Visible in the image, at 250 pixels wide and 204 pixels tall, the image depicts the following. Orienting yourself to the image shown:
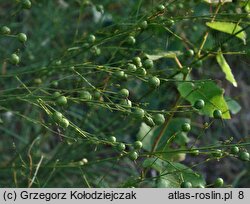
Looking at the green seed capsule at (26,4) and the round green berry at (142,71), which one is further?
the green seed capsule at (26,4)

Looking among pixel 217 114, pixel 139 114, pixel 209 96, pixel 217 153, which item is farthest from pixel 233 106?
pixel 139 114

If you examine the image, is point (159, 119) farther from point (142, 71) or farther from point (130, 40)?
point (130, 40)

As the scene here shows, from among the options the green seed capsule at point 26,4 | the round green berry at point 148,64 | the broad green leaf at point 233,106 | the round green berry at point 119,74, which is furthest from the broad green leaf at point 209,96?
the green seed capsule at point 26,4

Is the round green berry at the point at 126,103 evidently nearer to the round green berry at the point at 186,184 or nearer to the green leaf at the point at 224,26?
the round green berry at the point at 186,184

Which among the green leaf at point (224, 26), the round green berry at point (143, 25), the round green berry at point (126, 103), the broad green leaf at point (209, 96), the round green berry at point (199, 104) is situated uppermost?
the green leaf at point (224, 26)

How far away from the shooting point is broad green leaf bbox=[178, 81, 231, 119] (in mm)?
2148

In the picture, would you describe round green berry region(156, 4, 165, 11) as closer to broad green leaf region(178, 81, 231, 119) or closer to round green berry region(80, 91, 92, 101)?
broad green leaf region(178, 81, 231, 119)

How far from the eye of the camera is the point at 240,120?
13.2 ft

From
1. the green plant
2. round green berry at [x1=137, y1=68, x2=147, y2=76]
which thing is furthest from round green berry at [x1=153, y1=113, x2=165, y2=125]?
round green berry at [x1=137, y1=68, x2=147, y2=76]

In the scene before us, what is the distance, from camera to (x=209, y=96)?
2166 mm

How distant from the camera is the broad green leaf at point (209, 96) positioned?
2148mm

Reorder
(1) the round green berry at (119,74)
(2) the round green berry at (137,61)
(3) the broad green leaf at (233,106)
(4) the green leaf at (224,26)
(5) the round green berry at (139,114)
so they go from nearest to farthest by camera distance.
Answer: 1. (5) the round green berry at (139,114)
2. (1) the round green berry at (119,74)
3. (2) the round green berry at (137,61)
4. (4) the green leaf at (224,26)
5. (3) the broad green leaf at (233,106)

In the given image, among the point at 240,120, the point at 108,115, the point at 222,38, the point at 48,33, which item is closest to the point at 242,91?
the point at 240,120
